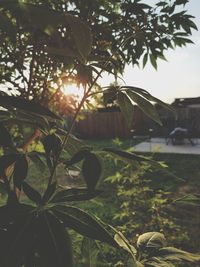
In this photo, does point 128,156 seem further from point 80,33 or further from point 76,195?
point 80,33

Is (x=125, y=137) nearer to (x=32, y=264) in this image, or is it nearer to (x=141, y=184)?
(x=141, y=184)

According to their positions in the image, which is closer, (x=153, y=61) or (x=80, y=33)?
(x=80, y=33)

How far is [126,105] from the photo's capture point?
0.98 meters

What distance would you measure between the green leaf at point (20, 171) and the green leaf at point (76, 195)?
0.35ft

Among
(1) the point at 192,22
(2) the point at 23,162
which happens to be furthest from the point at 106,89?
(1) the point at 192,22

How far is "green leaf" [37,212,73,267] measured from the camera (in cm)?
63

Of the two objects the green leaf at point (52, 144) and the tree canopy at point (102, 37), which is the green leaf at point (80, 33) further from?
the tree canopy at point (102, 37)

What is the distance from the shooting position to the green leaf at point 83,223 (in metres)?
0.66

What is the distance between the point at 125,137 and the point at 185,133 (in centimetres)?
527

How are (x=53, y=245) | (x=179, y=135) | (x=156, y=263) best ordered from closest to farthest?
(x=53, y=245)
(x=156, y=263)
(x=179, y=135)

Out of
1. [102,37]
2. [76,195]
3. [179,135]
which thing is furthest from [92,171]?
[179,135]

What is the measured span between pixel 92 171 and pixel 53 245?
7.4 inches

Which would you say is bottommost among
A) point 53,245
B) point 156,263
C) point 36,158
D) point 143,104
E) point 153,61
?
point 156,263

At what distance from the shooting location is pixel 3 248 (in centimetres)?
65
